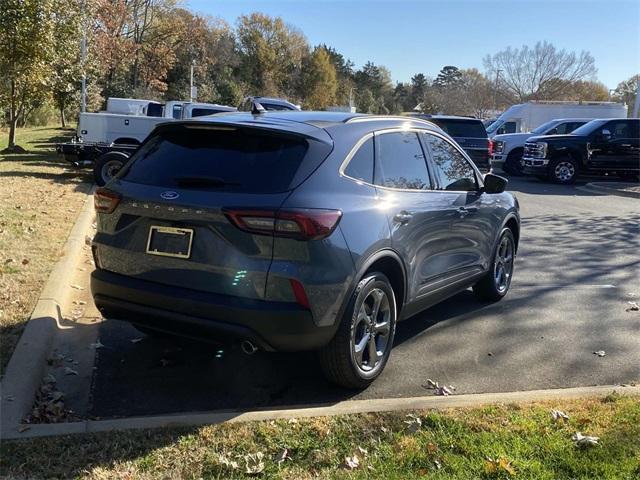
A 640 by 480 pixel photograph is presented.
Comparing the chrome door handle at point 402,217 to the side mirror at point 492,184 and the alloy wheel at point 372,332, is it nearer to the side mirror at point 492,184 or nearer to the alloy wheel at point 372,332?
the alloy wheel at point 372,332

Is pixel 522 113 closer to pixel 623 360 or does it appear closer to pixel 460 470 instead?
pixel 623 360

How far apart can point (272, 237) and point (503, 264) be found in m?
3.69

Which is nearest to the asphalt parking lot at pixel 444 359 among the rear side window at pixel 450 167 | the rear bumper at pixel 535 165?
the rear side window at pixel 450 167

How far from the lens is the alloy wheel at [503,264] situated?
20.9 ft

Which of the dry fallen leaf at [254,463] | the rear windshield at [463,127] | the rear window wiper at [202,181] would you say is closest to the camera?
the dry fallen leaf at [254,463]

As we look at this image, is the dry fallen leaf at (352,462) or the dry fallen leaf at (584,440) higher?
the dry fallen leaf at (584,440)

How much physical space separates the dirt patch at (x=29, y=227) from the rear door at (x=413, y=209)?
8.95ft

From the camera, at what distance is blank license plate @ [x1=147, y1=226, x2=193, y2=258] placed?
3702 mm

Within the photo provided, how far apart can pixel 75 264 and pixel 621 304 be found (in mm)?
5753

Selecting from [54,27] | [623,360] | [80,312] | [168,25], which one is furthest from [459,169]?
[168,25]

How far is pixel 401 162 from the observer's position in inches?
185

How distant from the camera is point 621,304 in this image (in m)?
6.53

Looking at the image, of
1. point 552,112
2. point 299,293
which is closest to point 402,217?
point 299,293

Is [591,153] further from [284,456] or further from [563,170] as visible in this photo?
[284,456]
